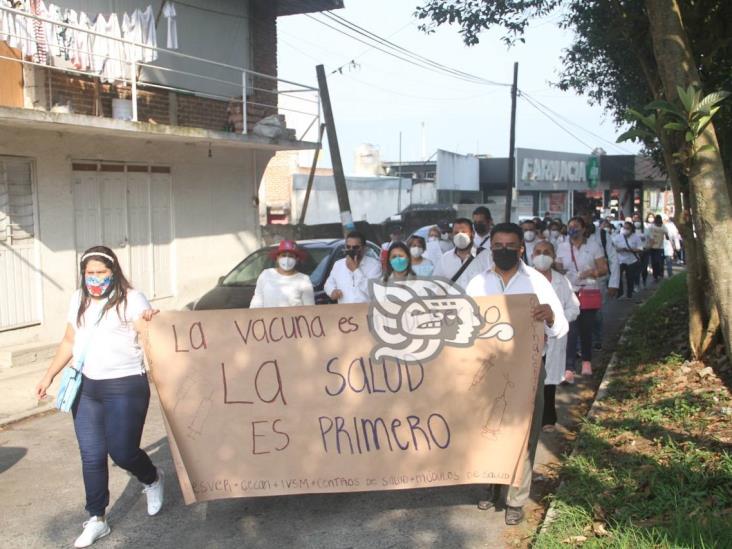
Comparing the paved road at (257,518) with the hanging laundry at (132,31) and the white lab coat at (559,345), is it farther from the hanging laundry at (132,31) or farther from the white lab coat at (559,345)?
the hanging laundry at (132,31)

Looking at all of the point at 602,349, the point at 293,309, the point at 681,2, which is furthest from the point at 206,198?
the point at 293,309

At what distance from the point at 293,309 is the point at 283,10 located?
1324cm

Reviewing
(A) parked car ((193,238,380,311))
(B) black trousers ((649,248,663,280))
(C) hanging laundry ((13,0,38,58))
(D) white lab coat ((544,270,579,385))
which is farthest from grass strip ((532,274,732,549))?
(B) black trousers ((649,248,663,280))

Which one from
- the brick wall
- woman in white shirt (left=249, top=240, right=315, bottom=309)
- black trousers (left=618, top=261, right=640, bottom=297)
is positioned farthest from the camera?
black trousers (left=618, top=261, right=640, bottom=297)

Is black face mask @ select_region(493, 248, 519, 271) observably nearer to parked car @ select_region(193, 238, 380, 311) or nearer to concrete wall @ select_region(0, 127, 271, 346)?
parked car @ select_region(193, 238, 380, 311)

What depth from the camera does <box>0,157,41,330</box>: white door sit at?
1038 centimetres

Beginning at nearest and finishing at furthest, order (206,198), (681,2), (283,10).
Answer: (681,2) < (206,198) < (283,10)

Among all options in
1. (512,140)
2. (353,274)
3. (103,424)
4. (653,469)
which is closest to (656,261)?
(512,140)

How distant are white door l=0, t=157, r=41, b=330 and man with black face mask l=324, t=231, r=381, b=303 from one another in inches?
193

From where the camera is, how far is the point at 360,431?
4770mm

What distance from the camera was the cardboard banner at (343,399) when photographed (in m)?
4.73

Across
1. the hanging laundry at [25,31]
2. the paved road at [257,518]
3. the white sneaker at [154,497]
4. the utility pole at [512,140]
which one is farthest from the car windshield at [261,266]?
the utility pole at [512,140]

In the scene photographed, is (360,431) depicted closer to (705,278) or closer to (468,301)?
(468,301)

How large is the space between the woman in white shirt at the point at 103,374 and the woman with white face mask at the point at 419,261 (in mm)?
3945
